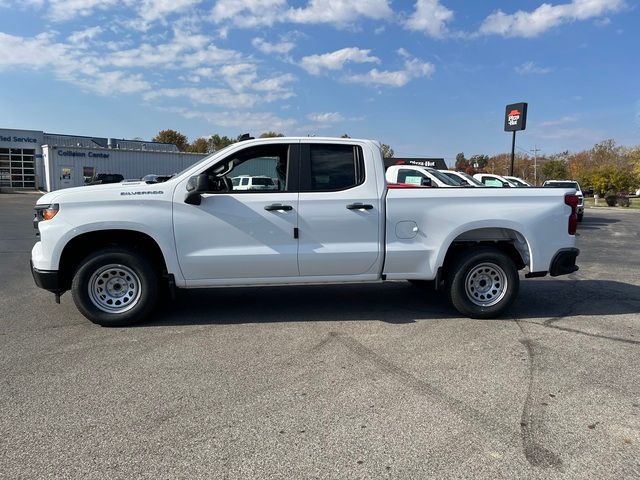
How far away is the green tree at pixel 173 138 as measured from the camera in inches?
3810

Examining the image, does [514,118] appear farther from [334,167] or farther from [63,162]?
[334,167]

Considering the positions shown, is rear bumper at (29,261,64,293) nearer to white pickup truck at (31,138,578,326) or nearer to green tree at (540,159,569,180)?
white pickup truck at (31,138,578,326)

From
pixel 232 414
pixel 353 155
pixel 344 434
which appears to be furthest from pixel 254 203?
pixel 344 434

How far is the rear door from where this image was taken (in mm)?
5695

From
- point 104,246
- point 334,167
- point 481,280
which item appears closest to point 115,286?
point 104,246

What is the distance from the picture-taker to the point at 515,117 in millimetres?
41781

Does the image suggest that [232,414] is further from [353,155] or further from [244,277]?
[353,155]

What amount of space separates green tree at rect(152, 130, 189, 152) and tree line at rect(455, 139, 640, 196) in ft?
169

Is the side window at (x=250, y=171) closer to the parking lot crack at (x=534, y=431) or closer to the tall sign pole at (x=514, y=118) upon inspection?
the parking lot crack at (x=534, y=431)

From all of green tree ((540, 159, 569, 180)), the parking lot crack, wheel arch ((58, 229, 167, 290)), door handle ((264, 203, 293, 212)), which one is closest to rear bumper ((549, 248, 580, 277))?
the parking lot crack

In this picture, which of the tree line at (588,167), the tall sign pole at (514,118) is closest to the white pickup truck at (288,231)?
the tall sign pole at (514,118)

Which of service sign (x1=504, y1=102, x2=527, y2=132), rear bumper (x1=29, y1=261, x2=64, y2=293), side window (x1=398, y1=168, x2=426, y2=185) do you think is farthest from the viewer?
service sign (x1=504, y1=102, x2=527, y2=132)

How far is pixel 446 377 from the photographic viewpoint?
4305mm

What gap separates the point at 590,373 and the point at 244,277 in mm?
3501
